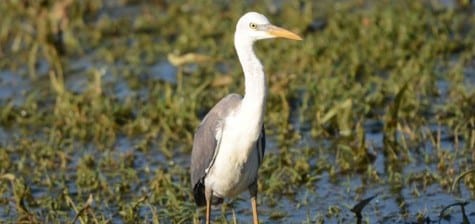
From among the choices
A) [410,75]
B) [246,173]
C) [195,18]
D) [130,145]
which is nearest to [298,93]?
[410,75]

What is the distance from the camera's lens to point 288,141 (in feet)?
29.6

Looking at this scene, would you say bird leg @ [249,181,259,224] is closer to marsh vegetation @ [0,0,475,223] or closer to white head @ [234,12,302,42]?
marsh vegetation @ [0,0,475,223]

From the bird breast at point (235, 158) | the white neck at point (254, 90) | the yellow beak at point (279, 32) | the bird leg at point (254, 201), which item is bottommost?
the bird leg at point (254, 201)

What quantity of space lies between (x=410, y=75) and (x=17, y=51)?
424 centimetres

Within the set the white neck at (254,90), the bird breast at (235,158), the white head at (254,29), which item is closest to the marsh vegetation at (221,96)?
the bird breast at (235,158)

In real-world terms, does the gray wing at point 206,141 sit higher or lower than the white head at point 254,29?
lower

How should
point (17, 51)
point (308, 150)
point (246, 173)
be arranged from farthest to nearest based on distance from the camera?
point (17, 51) → point (308, 150) → point (246, 173)

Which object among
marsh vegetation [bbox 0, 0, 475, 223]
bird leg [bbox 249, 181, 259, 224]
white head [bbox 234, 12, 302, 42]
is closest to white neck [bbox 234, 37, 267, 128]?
white head [bbox 234, 12, 302, 42]

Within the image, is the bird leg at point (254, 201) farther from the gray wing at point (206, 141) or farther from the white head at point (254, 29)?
the white head at point (254, 29)

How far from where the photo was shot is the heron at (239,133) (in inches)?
256

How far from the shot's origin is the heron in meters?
6.51

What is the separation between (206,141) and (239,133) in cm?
37

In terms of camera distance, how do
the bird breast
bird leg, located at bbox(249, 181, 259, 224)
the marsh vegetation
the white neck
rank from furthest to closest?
the marsh vegetation, bird leg, located at bbox(249, 181, 259, 224), the bird breast, the white neck

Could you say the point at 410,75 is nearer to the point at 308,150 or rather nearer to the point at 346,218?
the point at 308,150
